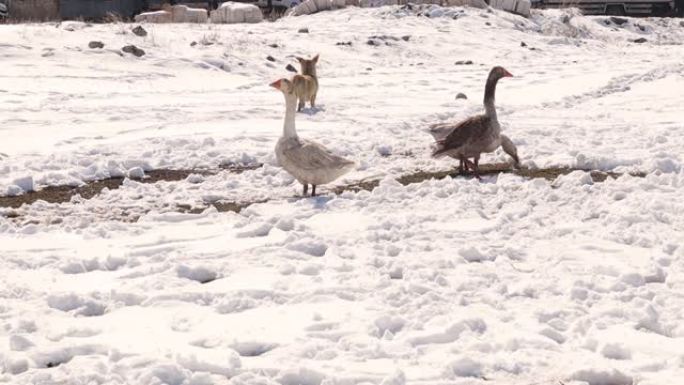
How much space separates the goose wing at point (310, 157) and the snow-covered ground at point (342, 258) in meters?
0.34

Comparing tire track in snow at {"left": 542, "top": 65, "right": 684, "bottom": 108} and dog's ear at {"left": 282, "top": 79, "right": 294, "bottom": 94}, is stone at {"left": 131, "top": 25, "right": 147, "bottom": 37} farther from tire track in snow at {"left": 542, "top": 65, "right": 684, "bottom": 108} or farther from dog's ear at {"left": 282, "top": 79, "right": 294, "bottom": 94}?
dog's ear at {"left": 282, "top": 79, "right": 294, "bottom": 94}

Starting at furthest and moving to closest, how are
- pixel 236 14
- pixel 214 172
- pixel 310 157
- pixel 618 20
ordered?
1. pixel 618 20
2. pixel 236 14
3. pixel 214 172
4. pixel 310 157

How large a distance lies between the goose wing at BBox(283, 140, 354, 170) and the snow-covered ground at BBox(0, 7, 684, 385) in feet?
1.13

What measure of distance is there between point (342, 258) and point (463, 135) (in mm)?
3128

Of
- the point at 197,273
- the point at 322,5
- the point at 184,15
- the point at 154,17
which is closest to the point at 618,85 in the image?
the point at 197,273

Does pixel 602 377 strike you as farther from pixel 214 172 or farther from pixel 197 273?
pixel 214 172

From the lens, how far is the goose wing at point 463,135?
28.5ft

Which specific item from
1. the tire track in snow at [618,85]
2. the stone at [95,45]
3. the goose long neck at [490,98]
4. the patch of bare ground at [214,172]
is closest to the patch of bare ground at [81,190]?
the patch of bare ground at [214,172]

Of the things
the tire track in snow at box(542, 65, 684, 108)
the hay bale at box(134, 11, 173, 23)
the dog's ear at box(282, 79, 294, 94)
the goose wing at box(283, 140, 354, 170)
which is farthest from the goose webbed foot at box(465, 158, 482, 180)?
the hay bale at box(134, 11, 173, 23)

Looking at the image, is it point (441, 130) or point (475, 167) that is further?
point (441, 130)

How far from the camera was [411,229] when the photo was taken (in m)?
6.61

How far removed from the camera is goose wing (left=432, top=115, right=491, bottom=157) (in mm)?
8680

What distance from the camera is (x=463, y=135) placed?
342 inches

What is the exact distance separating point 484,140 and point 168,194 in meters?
3.20
